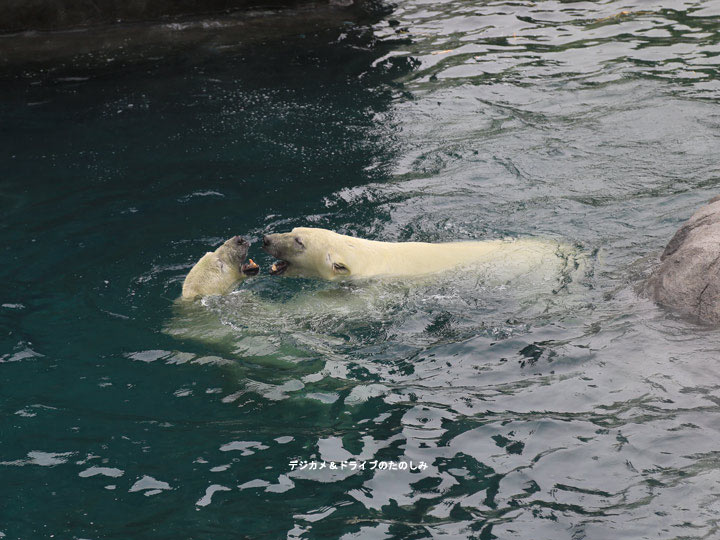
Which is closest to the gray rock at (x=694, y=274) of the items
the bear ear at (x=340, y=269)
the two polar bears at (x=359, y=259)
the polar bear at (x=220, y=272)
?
the two polar bears at (x=359, y=259)

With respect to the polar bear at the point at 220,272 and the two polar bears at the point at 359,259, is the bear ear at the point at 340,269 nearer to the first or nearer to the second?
the two polar bears at the point at 359,259

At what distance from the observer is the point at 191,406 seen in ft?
19.1

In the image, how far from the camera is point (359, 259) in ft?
24.3

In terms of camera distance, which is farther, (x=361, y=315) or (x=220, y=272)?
(x=220, y=272)

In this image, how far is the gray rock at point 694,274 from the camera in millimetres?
6137

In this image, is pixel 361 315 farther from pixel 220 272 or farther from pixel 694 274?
pixel 694 274

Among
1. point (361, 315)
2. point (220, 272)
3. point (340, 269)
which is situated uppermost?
point (220, 272)

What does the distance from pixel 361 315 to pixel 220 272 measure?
1385 millimetres

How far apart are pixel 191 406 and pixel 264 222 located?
335 cm

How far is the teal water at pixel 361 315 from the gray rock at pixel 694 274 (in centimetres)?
18

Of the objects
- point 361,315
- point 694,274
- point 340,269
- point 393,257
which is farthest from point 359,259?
point 694,274

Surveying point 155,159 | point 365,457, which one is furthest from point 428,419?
point 155,159

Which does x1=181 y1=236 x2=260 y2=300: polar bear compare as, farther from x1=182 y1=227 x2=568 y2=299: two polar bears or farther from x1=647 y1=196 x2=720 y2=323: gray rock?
x1=647 y1=196 x2=720 y2=323: gray rock

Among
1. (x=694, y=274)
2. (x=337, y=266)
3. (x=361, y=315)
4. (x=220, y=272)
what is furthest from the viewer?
(x=337, y=266)
